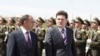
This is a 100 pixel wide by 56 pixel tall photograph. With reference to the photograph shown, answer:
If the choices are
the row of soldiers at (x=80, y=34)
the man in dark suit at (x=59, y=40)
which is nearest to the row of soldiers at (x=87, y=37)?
the row of soldiers at (x=80, y=34)

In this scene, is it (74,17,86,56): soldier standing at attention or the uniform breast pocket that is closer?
the uniform breast pocket

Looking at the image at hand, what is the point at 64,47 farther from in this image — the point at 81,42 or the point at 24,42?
→ the point at 81,42

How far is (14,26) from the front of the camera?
1395 centimetres

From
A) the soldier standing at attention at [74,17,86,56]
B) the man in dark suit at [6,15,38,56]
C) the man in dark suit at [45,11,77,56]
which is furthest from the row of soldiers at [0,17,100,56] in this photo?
the man in dark suit at [6,15,38,56]

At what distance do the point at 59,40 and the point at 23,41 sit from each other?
993 millimetres

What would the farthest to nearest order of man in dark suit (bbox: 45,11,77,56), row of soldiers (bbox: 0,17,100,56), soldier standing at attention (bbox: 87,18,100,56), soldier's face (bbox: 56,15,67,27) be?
row of soldiers (bbox: 0,17,100,56), soldier standing at attention (bbox: 87,18,100,56), man in dark suit (bbox: 45,11,77,56), soldier's face (bbox: 56,15,67,27)

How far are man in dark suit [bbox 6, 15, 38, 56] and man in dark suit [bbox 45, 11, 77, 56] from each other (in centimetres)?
62

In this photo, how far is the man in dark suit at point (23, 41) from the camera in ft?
21.0

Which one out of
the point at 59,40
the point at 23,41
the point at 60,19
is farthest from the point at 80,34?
the point at 23,41

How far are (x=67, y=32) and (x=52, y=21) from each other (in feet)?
17.6

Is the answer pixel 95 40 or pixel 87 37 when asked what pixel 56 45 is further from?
pixel 87 37

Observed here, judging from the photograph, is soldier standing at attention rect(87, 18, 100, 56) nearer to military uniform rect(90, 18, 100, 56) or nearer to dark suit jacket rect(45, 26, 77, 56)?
military uniform rect(90, 18, 100, 56)

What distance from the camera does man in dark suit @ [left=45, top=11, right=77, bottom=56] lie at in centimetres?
704

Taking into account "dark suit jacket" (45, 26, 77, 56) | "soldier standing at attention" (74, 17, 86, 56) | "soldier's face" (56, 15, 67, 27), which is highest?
"soldier's face" (56, 15, 67, 27)
